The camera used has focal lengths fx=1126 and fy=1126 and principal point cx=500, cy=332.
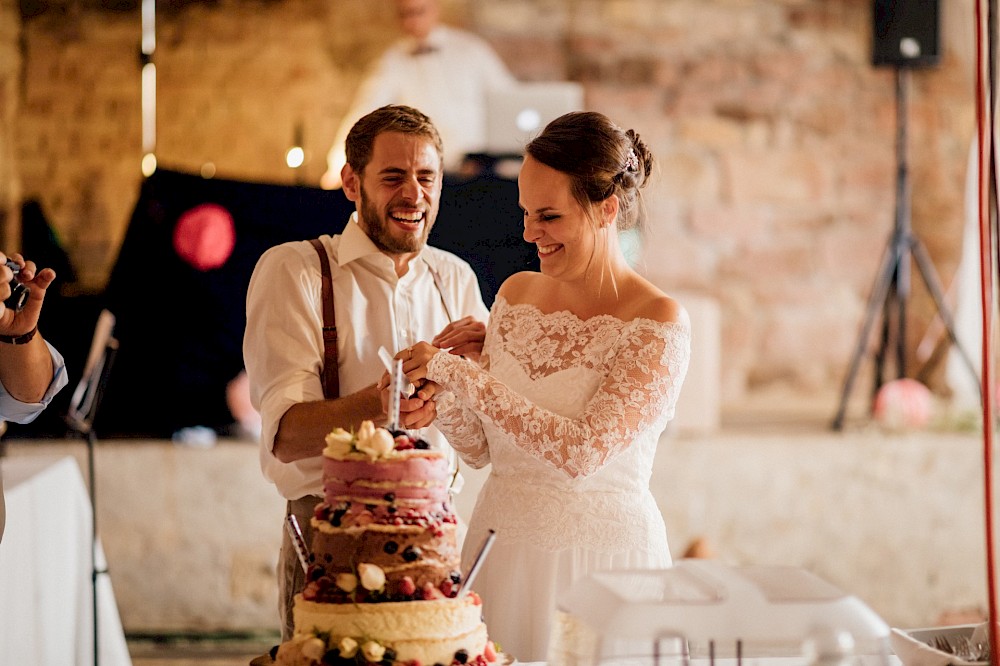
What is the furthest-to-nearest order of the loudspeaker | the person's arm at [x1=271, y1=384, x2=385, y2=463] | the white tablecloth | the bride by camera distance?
the loudspeaker < the white tablecloth < the person's arm at [x1=271, y1=384, x2=385, y2=463] < the bride

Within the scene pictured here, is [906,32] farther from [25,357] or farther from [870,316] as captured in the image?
[25,357]

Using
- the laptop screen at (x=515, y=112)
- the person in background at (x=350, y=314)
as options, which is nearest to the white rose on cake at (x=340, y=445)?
the person in background at (x=350, y=314)

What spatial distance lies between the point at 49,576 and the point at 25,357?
4.29ft

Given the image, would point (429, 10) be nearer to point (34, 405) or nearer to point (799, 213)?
point (799, 213)

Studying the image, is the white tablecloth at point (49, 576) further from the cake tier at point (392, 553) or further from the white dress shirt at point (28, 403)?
the cake tier at point (392, 553)

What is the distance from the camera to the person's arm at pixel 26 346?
7.32 feet

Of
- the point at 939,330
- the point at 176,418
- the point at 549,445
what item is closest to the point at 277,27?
the point at 176,418

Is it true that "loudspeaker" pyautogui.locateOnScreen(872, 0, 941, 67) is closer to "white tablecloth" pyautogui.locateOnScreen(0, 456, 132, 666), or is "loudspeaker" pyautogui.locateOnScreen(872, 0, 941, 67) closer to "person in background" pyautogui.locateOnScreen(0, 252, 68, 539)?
"white tablecloth" pyautogui.locateOnScreen(0, 456, 132, 666)

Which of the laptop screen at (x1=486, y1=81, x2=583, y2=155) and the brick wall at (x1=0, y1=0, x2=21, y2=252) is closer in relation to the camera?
the laptop screen at (x1=486, y1=81, x2=583, y2=155)

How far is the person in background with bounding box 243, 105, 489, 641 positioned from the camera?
2.29 metres

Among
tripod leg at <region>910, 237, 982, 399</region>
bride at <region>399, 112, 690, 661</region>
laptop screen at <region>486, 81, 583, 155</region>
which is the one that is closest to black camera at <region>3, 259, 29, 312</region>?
bride at <region>399, 112, 690, 661</region>

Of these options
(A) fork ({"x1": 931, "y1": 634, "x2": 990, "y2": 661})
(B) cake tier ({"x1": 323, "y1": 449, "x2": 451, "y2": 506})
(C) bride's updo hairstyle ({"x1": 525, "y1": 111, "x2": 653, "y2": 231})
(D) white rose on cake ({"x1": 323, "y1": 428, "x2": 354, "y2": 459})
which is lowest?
(A) fork ({"x1": 931, "y1": 634, "x2": 990, "y2": 661})

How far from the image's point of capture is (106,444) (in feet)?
15.6

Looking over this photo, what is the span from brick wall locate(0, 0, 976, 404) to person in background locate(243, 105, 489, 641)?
4.05m
